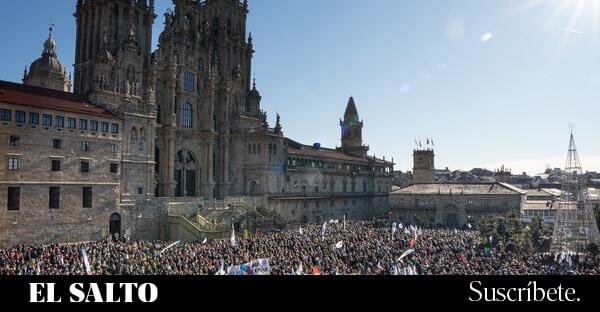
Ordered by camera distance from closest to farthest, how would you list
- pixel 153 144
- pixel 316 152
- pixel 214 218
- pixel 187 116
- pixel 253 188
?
pixel 153 144 < pixel 214 218 < pixel 187 116 < pixel 253 188 < pixel 316 152

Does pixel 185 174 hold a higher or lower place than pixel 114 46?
lower

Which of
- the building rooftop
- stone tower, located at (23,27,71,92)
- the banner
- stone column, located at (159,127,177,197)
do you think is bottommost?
the banner

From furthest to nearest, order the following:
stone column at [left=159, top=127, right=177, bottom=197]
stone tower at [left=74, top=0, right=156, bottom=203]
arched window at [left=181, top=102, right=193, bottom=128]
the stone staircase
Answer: arched window at [left=181, top=102, right=193, bottom=128] < stone column at [left=159, top=127, right=177, bottom=197] < the stone staircase < stone tower at [left=74, top=0, right=156, bottom=203]

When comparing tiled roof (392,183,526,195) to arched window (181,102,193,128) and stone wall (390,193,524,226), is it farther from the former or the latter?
arched window (181,102,193,128)

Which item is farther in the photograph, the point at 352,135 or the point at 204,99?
the point at 352,135

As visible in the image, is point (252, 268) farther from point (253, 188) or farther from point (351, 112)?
point (351, 112)

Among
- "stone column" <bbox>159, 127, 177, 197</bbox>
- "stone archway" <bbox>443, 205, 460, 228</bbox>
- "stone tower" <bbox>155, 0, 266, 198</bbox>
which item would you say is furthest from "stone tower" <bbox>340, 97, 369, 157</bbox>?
"stone column" <bbox>159, 127, 177, 197</bbox>

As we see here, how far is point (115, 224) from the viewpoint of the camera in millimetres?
48406

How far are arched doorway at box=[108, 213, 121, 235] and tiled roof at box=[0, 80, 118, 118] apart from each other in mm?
9969

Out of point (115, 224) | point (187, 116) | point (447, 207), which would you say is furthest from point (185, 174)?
point (447, 207)

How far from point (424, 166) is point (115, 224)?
74.1 m

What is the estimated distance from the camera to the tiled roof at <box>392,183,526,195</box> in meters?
77.6

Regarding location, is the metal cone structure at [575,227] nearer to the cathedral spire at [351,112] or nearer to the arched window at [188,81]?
the arched window at [188,81]
